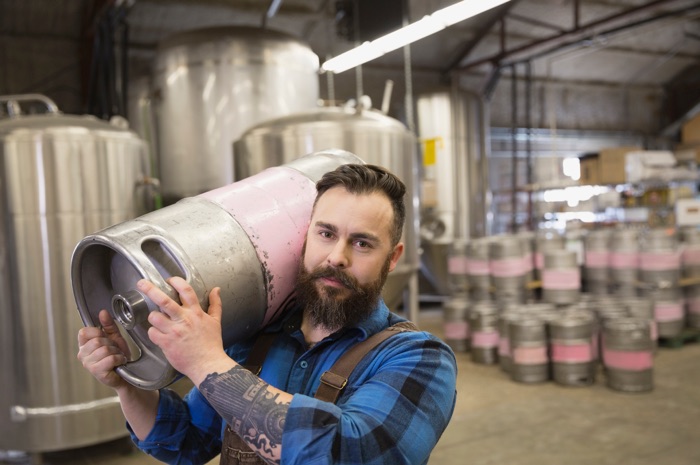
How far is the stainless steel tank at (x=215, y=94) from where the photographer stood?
514 centimetres

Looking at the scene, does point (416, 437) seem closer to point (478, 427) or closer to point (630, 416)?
point (478, 427)

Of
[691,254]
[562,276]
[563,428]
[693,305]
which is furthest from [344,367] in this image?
[693,305]

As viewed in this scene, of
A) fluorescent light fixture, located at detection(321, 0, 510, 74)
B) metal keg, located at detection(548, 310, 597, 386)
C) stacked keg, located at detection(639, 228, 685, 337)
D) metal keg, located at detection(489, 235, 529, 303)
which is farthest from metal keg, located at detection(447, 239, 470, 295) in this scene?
fluorescent light fixture, located at detection(321, 0, 510, 74)

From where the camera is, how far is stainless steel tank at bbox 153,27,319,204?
5141 mm

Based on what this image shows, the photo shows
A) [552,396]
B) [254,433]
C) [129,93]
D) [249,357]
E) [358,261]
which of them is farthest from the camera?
[129,93]

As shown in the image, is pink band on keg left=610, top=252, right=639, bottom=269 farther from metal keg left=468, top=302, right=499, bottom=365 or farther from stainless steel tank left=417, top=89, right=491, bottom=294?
stainless steel tank left=417, top=89, right=491, bottom=294

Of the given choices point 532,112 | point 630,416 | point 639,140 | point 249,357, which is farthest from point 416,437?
point 639,140

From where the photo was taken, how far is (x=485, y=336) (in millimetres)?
5707

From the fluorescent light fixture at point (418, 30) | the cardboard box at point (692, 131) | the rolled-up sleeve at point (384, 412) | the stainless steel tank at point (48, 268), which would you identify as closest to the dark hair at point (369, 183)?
the rolled-up sleeve at point (384, 412)

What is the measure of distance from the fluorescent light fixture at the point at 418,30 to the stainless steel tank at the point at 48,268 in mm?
1893

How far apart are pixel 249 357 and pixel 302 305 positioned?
18cm

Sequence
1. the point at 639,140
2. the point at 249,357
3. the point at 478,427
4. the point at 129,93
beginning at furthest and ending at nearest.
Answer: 1. the point at 639,140
2. the point at 129,93
3. the point at 478,427
4. the point at 249,357

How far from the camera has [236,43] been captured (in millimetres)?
5199

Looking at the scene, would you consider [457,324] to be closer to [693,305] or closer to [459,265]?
[459,265]
